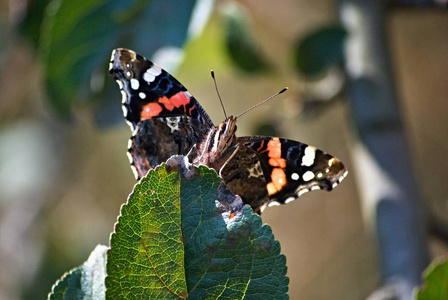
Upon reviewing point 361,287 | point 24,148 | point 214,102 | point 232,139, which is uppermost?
point 214,102

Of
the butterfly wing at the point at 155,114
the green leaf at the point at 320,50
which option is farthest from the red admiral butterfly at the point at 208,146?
the green leaf at the point at 320,50

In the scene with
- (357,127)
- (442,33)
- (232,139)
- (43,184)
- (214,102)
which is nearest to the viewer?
(232,139)

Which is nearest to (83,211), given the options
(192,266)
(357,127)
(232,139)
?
(357,127)

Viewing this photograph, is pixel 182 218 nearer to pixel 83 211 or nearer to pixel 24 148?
pixel 24 148

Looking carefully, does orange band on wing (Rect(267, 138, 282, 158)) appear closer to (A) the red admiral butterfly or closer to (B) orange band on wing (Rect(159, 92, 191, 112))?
(A) the red admiral butterfly

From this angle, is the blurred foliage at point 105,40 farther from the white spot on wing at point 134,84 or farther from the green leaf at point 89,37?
the white spot on wing at point 134,84

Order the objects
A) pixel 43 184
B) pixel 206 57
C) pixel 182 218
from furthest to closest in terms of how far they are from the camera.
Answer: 1. pixel 43 184
2. pixel 206 57
3. pixel 182 218
